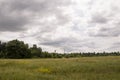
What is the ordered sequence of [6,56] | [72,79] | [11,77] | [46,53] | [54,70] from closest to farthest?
[11,77], [72,79], [54,70], [6,56], [46,53]

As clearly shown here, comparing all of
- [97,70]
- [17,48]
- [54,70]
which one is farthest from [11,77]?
[17,48]

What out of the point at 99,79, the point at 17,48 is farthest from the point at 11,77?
the point at 17,48

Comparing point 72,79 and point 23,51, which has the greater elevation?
point 23,51

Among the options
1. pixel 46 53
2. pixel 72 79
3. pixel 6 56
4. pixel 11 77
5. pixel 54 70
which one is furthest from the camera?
pixel 46 53

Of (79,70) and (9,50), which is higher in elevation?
(9,50)

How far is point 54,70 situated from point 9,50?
8338cm

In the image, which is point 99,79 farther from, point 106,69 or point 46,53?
point 46,53

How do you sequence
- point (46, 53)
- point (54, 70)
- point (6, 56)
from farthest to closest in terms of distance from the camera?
point (46, 53)
point (6, 56)
point (54, 70)

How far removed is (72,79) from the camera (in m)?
22.0

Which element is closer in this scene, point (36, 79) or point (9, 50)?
point (36, 79)

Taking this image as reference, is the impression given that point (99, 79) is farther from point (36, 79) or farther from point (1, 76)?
point (1, 76)

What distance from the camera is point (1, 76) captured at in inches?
789

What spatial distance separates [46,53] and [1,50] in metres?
22.7

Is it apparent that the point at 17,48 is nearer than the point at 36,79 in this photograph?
No
